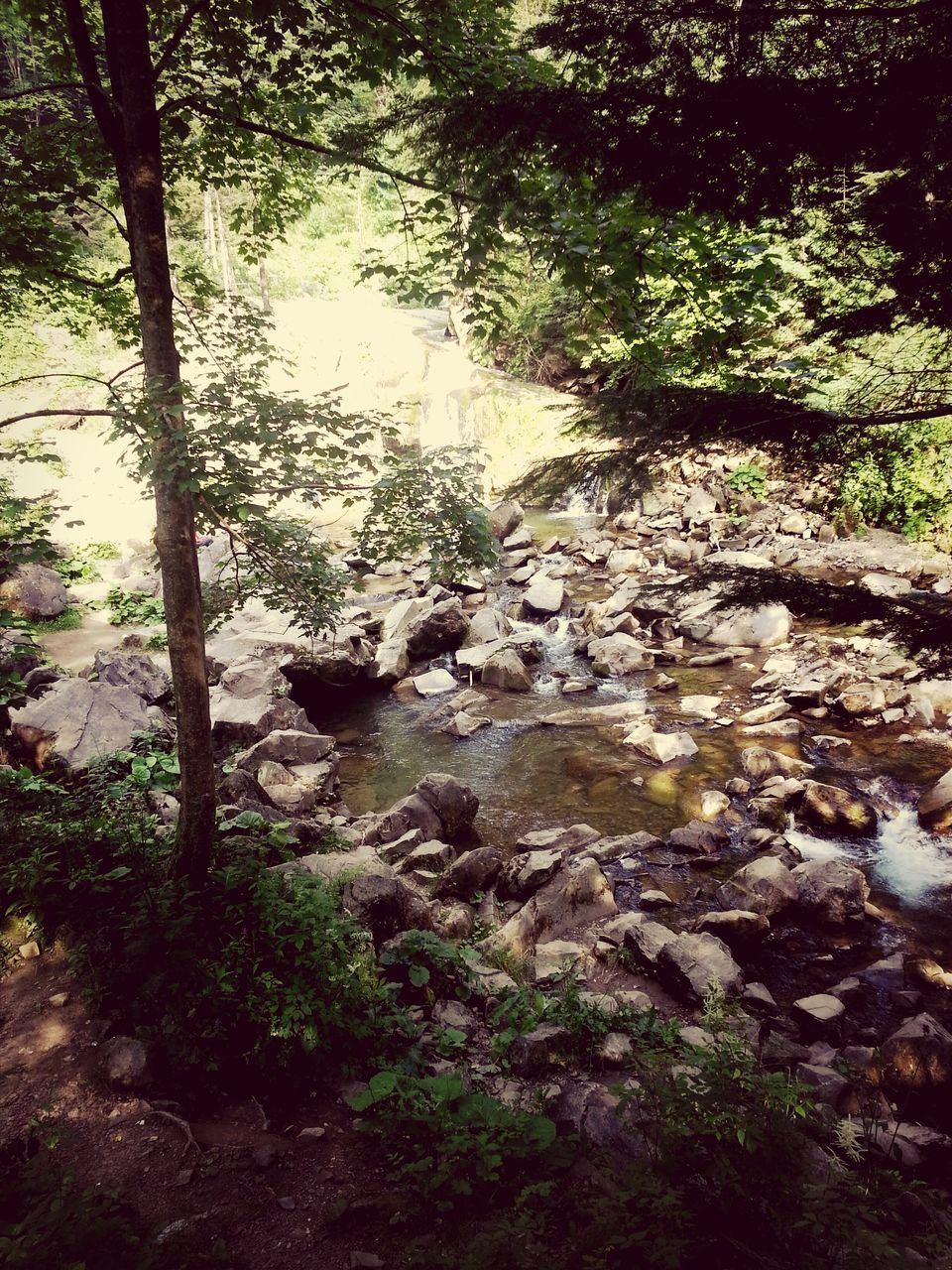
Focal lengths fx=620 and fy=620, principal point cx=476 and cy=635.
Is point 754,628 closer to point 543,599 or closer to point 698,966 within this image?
point 543,599

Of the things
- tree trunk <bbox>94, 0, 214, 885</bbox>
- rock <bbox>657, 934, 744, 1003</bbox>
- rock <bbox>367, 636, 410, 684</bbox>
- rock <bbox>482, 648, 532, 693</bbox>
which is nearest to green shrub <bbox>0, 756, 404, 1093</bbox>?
tree trunk <bbox>94, 0, 214, 885</bbox>

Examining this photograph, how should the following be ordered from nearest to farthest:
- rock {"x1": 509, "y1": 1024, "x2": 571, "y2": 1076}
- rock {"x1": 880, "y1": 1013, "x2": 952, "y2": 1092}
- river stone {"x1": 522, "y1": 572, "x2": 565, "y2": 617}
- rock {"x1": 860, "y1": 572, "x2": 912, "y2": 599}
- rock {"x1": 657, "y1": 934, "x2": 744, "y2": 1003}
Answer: rock {"x1": 509, "y1": 1024, "x2": 571, "y2": 1076}
rock {"x1": 880, "y1": 1013, "x2": 952, "y2": 1092}
rock {"x1": 657, "y1": 934, "x2": 744, "y2": 1003}
rock {"x1": 860, "y1": 572, "x2": 912, "y2": 599}
river stone {"x1": 522, "y1": 572, "x2": 565, "y2": 617}

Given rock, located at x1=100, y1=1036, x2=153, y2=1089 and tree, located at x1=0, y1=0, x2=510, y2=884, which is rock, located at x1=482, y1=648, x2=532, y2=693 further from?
rock, located at x1=100, y1=1036, x2=153, y2=1089

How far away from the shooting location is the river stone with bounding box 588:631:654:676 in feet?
41.8

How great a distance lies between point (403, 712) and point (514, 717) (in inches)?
87.4

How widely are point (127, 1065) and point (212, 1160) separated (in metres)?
0.82

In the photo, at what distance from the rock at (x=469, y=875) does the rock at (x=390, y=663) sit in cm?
618

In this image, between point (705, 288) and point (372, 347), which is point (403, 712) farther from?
point (372, 347)

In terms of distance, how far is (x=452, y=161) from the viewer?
159 inches

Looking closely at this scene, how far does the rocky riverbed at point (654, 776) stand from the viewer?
5.32 meters

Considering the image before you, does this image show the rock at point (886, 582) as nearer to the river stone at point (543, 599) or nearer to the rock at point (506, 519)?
the river stone at point (543, 599)

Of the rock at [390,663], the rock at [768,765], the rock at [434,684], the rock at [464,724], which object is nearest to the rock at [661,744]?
the rock at [768,765]

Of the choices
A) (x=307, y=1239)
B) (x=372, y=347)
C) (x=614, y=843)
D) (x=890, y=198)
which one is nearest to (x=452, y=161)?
(x=890, y=198)

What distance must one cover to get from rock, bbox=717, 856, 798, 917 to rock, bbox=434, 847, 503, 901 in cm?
257
